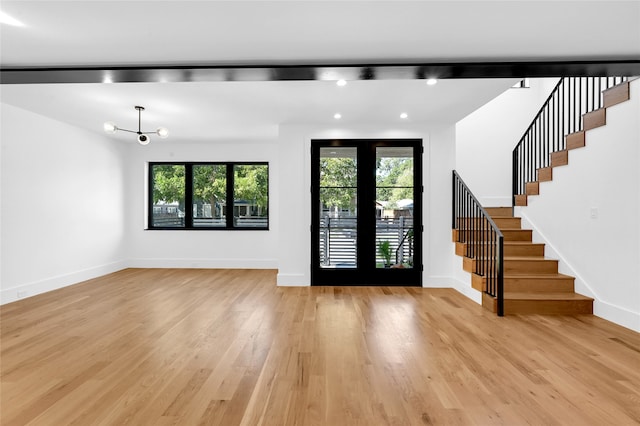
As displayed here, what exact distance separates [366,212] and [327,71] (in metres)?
3.16

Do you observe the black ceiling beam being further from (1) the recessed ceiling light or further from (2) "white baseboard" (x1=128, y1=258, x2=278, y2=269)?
(2) "white baseboard" (x1=128, y1=258, x2=278, y2=269)

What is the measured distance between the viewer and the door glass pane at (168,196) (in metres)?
7.44

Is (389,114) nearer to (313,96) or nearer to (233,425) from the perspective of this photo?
(313,96)

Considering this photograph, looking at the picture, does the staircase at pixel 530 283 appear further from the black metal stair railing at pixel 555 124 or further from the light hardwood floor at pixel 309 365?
the black metal stair railing at pixel 555 124

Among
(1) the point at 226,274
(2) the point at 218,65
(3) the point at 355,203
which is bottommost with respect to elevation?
(1) the point at 226,274

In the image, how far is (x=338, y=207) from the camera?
5684 millimetres

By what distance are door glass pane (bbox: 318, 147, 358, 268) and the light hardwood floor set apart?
1.36 m

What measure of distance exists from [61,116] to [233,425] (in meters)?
5.60

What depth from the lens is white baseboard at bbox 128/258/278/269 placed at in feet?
23.7

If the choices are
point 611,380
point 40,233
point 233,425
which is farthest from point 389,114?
point 40,233

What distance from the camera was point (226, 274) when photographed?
6.57m

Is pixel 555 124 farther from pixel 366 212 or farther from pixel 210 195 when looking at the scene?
pixel 210 195

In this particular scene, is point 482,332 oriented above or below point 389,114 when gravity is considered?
below

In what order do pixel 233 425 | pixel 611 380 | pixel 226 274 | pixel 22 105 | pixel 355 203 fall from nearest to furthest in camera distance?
pixel 233 425 → pixel 611 380 → pixel 22 105 → pixel 355 203 → pixel 226 274
